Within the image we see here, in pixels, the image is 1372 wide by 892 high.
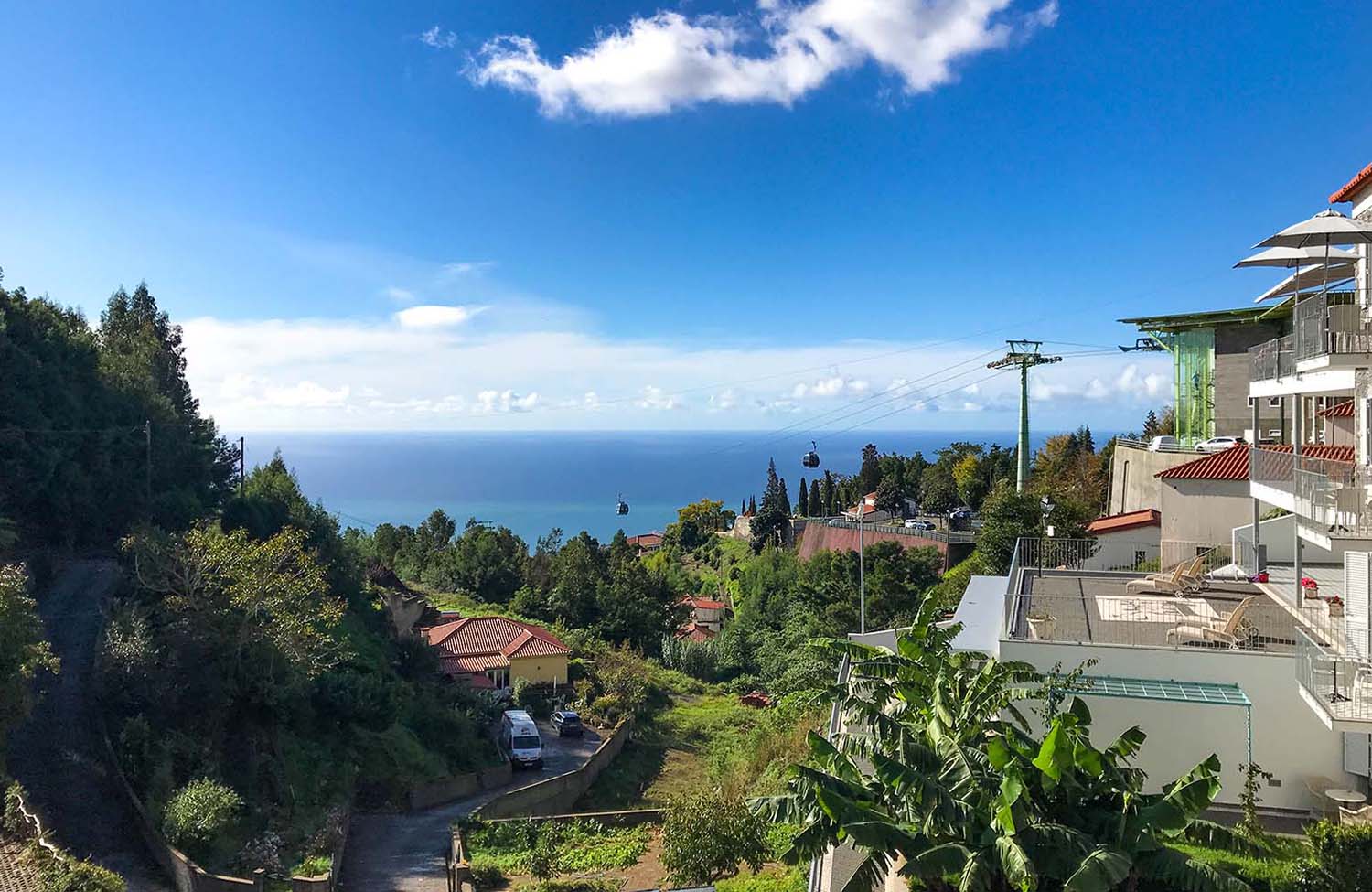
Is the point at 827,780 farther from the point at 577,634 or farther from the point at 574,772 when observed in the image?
the point at 577,634

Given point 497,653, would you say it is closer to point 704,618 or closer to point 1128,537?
point 1128,537

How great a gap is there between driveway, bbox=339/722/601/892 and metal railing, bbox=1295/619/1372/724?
43.7 feet

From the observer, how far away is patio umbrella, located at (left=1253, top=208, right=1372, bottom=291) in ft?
36.9

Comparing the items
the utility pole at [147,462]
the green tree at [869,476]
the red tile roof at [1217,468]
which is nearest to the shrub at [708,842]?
the red tile roof at [1217,468]

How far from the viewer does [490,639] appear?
116 feet

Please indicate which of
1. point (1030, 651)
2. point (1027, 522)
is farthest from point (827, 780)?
point (1027, 522)

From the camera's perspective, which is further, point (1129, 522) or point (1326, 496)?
Result: point (1129, 522)

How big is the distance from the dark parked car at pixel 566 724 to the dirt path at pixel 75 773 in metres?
13.2

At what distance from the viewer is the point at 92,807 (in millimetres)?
15320

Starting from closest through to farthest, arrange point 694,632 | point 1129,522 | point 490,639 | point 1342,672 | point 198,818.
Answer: point 1342,672, point 198,818, point 1129,522, point 490,639, point 694,632

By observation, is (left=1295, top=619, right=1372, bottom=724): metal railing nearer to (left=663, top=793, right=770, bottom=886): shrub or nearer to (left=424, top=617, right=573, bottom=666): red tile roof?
(left=663, top=793, right=770, bottom=886): shrub

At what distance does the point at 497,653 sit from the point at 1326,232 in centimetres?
2939

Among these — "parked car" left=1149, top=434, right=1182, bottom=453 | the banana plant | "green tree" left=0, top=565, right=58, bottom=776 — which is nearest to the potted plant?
the banana plant

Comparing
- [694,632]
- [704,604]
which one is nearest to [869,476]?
[704,604]
